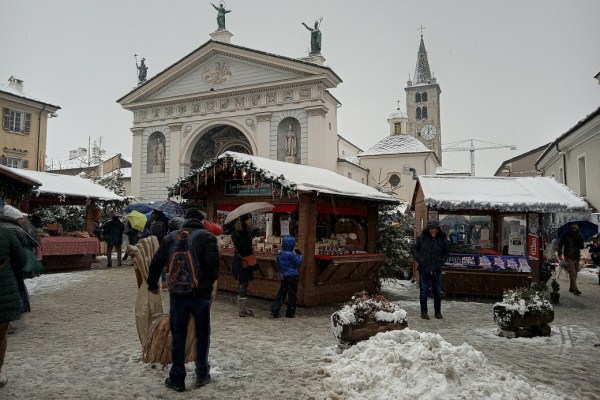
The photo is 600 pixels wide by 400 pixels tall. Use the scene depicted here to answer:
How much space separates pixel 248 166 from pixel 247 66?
67.8ft

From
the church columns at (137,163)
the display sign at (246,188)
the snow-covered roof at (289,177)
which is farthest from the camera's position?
the church columns at (137,163)

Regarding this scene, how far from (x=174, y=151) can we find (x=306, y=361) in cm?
2631

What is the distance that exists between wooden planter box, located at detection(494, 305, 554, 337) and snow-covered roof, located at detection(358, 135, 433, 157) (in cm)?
3194

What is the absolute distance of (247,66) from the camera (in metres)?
28.5

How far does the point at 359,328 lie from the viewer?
590 cm

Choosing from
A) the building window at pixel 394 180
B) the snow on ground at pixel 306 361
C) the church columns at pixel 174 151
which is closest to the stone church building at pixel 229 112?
the church columns at pixel 174 151

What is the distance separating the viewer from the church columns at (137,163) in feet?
102

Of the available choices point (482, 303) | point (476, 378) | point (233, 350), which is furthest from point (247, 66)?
point (476, 378)

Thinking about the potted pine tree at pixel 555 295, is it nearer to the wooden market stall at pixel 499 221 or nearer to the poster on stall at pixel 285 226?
the wooden market stall at pixel 499 221

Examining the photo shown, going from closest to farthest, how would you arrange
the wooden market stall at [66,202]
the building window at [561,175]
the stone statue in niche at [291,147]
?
the wooden market stall at [66,202] < the building window at [561,175] < the stone statue in niche at [291,147]

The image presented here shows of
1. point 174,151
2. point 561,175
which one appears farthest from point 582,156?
point 174,151

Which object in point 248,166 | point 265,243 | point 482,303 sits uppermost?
point 248,166

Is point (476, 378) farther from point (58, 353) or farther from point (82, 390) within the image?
point (58, 353)

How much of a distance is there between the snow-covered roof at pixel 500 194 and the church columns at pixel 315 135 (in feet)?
43.5
